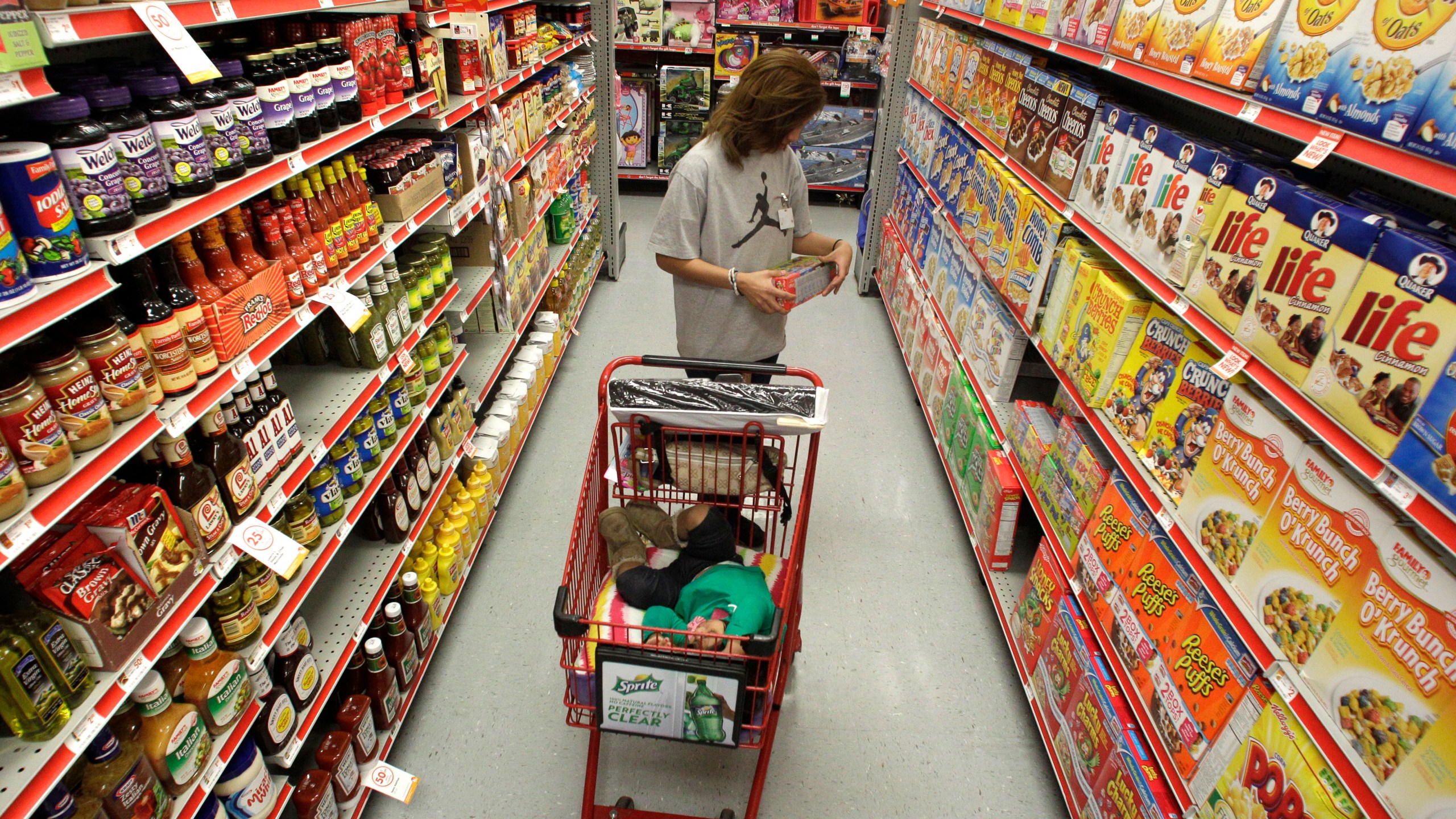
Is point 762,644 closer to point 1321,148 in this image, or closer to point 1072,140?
point 1321,148

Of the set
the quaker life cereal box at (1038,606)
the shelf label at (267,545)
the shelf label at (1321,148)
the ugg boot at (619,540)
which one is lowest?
the quaker life cereal box at (1038,606)

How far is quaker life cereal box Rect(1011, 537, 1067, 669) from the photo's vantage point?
2234mm

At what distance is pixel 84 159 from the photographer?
3.61ft

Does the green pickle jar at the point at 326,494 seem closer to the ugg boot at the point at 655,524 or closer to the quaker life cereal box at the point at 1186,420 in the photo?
the ugg boot at the point at 655,524

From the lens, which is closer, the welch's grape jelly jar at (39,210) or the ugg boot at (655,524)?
the welch's grape jelly jar at (39,210)

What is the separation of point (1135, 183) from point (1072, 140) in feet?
1.45

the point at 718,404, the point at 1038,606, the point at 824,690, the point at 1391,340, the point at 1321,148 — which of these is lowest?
the point at 824,690

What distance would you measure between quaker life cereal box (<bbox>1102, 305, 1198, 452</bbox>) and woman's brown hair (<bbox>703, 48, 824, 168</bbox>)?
1073 mm

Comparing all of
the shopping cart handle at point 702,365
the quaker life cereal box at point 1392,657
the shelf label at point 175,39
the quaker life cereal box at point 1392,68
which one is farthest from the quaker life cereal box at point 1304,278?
the shelf label at point 175,39

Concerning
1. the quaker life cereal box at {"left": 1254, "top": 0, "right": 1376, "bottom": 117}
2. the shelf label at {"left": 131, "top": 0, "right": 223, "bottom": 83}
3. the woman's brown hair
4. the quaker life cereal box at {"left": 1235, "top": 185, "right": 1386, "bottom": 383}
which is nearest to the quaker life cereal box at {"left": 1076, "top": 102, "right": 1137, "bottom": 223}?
the quaker life cereal box at {"left": 1254, "top": 0, "right": 1376, "bottom": 117}

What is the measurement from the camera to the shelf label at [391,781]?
6.55 ft

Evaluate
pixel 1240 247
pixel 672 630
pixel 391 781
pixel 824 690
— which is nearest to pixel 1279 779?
pixel 1240 247

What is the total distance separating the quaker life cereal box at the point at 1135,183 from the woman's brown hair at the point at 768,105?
2.71 feet

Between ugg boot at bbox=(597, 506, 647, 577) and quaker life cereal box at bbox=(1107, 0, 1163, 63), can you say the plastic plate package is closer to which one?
ugg boot at bbox=(597, 506, 647, 577)
